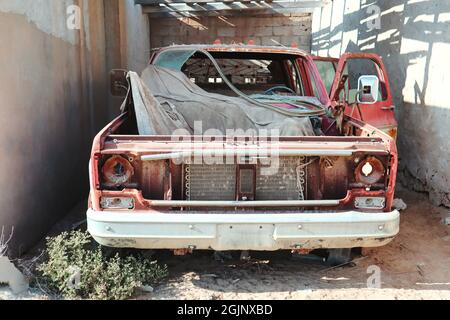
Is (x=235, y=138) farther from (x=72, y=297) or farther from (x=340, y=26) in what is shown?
(x=340, y=26)

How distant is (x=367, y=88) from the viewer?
3725 millimetres

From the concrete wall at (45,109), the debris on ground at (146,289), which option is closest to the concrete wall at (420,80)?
the debris on ground at (146,289)

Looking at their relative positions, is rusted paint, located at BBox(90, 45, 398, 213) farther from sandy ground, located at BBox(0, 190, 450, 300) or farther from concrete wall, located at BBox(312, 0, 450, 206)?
concrete wall, located at BBox(312, 0, 450, 206)

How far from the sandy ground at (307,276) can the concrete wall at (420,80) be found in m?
1.13

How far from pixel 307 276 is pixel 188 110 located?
6.33 ft

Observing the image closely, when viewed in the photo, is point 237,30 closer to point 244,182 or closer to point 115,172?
point 244,182

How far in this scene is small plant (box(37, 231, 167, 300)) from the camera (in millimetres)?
3086

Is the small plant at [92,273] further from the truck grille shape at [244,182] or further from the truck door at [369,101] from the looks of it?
the truck door at [369,101]

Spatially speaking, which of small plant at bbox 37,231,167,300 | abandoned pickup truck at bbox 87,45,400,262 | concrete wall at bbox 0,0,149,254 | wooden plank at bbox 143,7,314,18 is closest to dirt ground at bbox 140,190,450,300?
small plant at bbox 37,231,167,300

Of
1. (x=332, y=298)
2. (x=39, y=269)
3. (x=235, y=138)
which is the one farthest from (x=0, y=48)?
(x=332, y=298)

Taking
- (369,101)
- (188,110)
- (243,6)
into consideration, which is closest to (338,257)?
(369,101)

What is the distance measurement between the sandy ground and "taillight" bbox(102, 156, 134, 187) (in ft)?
3.06

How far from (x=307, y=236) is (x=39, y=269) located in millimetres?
2060

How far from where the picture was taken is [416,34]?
559 centimetres
